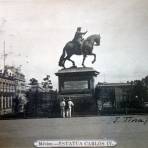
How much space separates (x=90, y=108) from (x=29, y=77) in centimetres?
30

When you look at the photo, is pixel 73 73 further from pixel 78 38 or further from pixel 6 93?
pixel 6 93

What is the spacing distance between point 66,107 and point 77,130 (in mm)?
122

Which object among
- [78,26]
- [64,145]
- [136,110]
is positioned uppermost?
[78,26]

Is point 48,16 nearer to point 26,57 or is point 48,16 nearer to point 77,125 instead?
point 26,57

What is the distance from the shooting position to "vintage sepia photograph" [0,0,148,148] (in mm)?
1722

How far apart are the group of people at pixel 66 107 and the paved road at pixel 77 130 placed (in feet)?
0.09

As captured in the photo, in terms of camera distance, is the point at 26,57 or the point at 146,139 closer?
the point at 146,139

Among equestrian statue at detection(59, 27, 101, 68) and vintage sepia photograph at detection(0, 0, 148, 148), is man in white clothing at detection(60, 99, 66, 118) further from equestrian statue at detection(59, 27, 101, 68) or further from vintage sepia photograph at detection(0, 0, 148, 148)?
equestrian statue at detection(59, 27, 101, 68)

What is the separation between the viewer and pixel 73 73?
180cm

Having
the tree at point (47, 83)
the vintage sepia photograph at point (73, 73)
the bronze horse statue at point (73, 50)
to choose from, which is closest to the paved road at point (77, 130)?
the vintage sepia photograph at point (73, 73)

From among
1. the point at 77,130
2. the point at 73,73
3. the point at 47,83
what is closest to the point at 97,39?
the point at 73,73

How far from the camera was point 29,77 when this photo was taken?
1.80 meters

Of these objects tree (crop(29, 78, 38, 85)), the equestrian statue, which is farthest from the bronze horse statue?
tree (crop(29, 78, 38, 85))

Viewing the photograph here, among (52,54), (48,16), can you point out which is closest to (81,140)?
(52,54)
